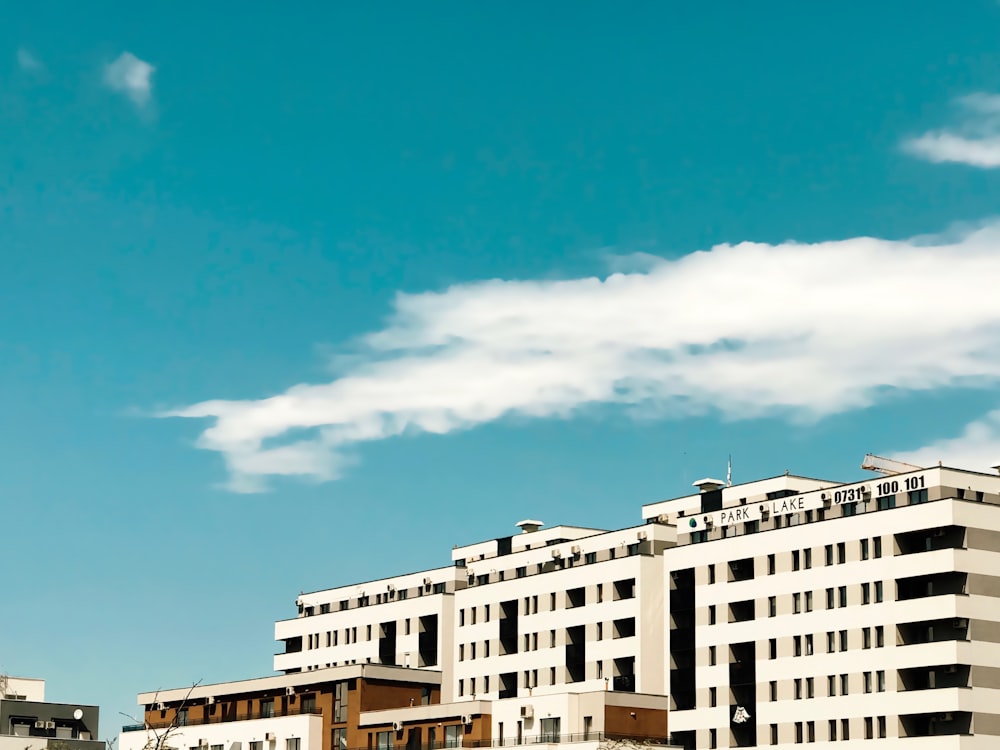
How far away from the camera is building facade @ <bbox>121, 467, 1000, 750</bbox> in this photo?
104438 mm

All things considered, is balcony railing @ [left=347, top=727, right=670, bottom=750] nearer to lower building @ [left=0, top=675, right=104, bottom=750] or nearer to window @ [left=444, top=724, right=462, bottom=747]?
window @ [left=444, top=724, right=462, bottom=747]

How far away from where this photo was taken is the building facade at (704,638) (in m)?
104

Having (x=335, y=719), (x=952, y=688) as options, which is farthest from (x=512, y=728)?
(x=952, y=688)

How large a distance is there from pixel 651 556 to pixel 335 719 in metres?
31.5

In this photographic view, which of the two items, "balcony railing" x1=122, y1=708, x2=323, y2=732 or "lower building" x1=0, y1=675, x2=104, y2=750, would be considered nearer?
"lower building" x1=0, y1=675, x2=104, y2=750

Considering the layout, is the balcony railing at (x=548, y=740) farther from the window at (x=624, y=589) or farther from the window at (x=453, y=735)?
the window at (x=624, y=589)

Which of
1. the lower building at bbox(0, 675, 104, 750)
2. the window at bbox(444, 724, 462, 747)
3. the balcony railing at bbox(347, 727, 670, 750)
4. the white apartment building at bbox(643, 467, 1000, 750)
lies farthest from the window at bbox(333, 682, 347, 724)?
the white apartment building at bbox(643, 467, 1000, 750)

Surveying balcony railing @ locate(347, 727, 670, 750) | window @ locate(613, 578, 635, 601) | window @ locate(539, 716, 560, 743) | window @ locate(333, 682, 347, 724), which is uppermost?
window @ locate(613, 578, 635, 601)

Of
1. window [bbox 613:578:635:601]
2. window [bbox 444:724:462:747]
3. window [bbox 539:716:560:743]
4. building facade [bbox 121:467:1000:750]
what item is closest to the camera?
building facade [bbox 121:467:1000:750]

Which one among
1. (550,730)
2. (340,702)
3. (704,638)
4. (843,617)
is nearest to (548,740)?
(550,730)

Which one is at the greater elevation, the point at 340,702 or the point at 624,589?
the point at 624,589

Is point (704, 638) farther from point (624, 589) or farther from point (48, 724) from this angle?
point (48, 724)

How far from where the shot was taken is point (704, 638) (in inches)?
4754

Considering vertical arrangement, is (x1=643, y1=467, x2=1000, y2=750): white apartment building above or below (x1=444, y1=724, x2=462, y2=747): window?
above
